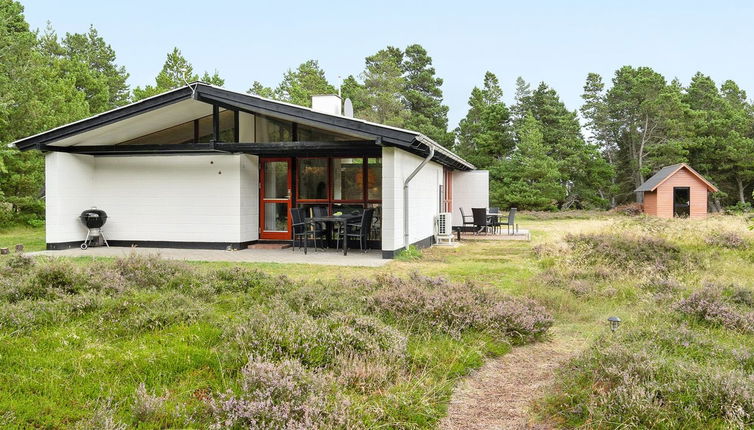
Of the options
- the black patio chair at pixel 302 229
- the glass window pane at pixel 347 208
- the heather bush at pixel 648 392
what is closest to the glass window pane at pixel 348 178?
the glass window pane at pixel 347 208

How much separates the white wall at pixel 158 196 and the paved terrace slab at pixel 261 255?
1.77ft

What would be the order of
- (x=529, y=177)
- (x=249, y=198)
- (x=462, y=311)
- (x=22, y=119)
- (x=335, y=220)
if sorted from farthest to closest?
1. (x=529, y=177)
2. (x=22, y=119)
3. (x=249, y=198)
4. (x=335, y=220)
5. (x=462, y=311)

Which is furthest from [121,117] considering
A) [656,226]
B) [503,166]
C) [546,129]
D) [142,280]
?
[546,129]

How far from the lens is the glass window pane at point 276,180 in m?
12.7

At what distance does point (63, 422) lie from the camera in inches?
103

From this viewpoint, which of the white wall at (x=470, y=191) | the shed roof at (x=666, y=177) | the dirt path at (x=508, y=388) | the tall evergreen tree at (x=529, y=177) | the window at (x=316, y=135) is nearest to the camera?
the dirt path at (x=508, y=388)

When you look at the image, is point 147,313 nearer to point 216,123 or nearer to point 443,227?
point 216,123

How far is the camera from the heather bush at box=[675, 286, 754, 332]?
4680 millimetres

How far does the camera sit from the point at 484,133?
111 ft

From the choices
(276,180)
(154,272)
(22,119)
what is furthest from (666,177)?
(22,119)

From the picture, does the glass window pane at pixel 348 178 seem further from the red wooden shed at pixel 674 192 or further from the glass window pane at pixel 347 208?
the red wooden shed at pixel 674 192

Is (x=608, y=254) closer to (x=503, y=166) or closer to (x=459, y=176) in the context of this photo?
(x=459, y=176)

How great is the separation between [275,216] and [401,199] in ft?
11.6

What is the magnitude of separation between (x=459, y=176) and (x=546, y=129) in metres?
18.0
